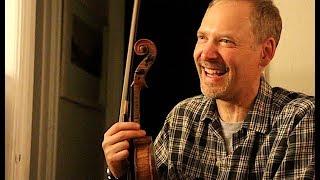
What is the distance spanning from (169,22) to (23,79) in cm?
117

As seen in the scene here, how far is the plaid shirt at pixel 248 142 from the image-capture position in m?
1.15

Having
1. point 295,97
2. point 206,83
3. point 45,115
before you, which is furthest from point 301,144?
point 45,115

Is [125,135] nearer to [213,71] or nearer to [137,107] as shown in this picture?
[137,107]

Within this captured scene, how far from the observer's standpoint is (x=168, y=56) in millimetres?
2625

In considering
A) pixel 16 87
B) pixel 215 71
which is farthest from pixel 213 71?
pixel 16 87

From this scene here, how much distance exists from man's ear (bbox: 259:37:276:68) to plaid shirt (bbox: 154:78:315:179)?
75 millimetres

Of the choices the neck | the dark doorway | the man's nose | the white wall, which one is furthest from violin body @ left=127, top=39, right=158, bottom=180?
the dark doorway

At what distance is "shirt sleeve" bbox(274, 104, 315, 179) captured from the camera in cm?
114

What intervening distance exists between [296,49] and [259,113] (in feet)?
1.01

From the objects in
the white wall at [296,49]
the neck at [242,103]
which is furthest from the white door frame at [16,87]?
the white wall at [296,49]

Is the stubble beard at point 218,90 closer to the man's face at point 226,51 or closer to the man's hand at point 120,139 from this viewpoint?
the man's face at point 226,51

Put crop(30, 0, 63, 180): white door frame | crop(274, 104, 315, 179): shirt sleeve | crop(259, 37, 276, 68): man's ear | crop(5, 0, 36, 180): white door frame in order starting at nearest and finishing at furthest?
crop(274, 104, 315, 179): shirt sleeve, crop(259, 37, 276, 68): man's ear, crop(5, 0, 36, 180): white door frame, crop(30, 0, 63, 180): white door frame

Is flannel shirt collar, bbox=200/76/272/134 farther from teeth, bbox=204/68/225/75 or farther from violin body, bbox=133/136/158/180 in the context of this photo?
violin body, bbox=133/136/158/180

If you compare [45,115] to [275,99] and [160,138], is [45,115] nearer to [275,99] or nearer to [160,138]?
[160,138]
